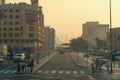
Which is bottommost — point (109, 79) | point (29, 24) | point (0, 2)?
point (109, 79)

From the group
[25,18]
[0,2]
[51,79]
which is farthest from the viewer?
[0,2]

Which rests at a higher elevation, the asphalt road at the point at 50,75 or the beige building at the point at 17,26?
the beige building at the point at 17,26

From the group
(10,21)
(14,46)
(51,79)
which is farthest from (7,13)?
(51,79)

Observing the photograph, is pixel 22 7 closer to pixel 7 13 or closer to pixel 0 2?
pixel 7 13

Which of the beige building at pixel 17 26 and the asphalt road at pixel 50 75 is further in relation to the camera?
the beige building at pixel 17 26

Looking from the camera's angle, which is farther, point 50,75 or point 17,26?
point 17,26

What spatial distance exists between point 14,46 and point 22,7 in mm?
16549

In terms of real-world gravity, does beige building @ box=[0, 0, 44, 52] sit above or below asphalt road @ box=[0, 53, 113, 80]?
above

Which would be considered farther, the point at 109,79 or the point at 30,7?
the point at 30,7

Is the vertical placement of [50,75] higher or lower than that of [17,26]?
lower

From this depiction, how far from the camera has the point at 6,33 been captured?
537 ft

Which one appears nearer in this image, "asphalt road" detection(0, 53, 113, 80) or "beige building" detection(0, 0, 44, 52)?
"asphalt road" detection(0, 53, 113, 80)

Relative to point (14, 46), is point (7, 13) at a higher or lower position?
higher

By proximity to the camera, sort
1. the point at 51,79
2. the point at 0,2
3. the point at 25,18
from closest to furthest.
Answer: the point at 51,79 < the point at 25,18 < the point at 0,2
